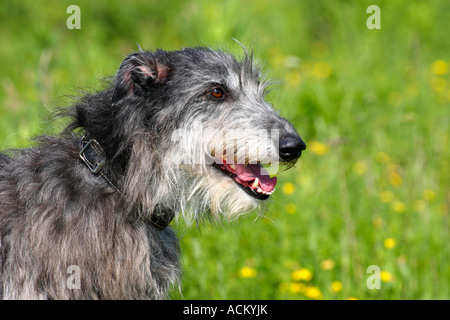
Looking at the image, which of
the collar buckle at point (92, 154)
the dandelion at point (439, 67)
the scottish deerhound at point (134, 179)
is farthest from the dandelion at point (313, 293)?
the dandelion at point (439, 67)

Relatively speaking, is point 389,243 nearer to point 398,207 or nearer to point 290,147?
point 398,207

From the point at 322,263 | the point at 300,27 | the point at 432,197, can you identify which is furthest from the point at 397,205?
the point at 300,27

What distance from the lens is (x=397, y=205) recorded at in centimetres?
517

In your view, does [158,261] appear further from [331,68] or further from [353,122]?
[331,68]

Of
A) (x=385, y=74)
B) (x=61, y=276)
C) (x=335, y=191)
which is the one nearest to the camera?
(x=61, y=276)

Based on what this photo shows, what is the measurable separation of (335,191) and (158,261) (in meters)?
2.79

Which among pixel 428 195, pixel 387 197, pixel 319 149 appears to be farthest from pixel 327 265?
pixel 319 149

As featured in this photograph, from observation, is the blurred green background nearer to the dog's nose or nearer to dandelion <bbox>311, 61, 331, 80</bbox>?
dandelion <bbox>311, 61, 331, 80</bbox>

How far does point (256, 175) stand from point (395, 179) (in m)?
3.04

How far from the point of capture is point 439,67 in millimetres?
7762

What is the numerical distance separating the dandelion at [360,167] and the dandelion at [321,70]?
5.90ft

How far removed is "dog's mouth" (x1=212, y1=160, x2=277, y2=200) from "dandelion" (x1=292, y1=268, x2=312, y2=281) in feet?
4.68

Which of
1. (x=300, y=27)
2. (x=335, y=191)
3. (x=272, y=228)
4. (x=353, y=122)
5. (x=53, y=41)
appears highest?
(x=300, y=27)

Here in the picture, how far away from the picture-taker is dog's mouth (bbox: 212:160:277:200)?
10.2ft
